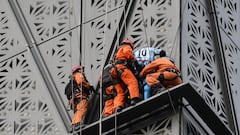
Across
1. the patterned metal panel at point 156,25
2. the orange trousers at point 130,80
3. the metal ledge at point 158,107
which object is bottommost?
the metal ledge at point 158,107

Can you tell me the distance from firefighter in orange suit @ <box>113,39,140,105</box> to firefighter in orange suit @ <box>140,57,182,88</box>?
260 millimetres

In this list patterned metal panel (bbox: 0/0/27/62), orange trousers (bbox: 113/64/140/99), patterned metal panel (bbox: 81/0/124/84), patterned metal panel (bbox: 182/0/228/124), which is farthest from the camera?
patterned metal panel (bbox: 0/0/27/62)

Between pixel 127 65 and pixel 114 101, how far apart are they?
0.69 meters

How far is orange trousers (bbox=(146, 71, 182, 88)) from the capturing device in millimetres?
24266

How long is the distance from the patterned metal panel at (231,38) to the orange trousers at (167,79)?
3.00m

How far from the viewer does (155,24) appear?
26609 millimetres

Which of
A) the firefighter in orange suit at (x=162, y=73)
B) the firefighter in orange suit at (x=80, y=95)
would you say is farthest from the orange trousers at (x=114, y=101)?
the firefighter in orange suit at (x=80, y=95)

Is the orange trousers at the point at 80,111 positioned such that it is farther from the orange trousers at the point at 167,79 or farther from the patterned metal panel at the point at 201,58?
the patterned metal panel at the point at 201,58

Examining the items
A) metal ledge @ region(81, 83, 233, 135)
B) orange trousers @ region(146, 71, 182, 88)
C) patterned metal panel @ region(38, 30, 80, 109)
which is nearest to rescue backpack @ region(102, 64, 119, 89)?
orange trousers @ region(146, 71, 182, 88)

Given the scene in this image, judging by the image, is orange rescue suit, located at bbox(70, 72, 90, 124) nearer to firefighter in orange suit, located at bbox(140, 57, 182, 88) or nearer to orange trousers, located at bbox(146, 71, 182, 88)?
firefighter in orange suit, located at bbox(140, 57, 182, 88)

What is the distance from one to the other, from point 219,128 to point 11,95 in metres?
4.26

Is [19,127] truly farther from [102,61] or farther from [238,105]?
[238,105]

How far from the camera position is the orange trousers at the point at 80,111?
2517 centimetres

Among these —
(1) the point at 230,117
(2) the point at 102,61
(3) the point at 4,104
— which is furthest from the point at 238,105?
(3) the point at 4,104
